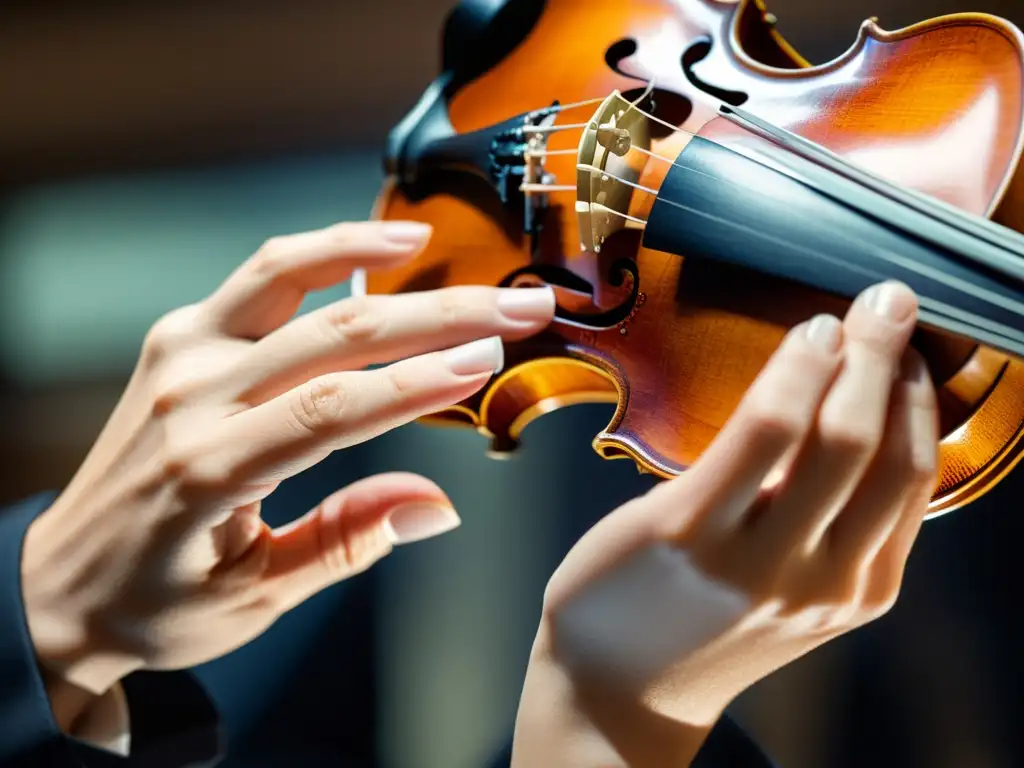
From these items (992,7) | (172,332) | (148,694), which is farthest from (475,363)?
(148,694)

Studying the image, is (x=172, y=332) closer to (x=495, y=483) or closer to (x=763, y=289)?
(x=495, y=483)

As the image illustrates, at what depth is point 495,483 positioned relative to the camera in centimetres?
93

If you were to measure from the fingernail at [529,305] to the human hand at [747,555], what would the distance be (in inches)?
6.9

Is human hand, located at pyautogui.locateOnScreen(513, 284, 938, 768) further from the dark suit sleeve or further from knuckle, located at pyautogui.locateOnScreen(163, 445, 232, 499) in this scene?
the dark suit sleeve

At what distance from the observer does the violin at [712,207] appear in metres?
0.41

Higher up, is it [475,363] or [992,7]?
[992,7]

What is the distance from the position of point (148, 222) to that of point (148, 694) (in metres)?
0.76

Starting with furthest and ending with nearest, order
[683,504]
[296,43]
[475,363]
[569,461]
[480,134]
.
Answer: [296,43] < [569,461] < [480,134] < [475,363] < [683,504]

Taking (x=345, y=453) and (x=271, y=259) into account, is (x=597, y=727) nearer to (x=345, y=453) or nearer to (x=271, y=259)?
(x=271, y=259)

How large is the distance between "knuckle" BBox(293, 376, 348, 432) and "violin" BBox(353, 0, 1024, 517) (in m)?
0.11

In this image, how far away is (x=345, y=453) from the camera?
1.04 meters

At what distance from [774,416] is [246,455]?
1.29 feet

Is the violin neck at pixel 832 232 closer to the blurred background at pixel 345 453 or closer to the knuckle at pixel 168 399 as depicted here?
the blurred background at pixel 345 453

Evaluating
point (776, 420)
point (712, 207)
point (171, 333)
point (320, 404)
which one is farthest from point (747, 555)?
point (171, 333)
